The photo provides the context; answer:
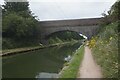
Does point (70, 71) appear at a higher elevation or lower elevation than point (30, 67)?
higher

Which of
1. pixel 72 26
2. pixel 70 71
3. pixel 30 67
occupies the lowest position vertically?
pixel 30 67

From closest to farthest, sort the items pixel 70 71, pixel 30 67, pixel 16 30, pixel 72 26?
pixel 70 71 < pixel 30 67 < pixel 16 30 < pixel 72 26

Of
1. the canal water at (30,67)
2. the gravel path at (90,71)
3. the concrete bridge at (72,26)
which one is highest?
the concrete bridge at (72,26)

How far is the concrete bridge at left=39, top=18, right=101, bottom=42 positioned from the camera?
59209mm

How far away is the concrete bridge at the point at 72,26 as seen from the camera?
2331 inches

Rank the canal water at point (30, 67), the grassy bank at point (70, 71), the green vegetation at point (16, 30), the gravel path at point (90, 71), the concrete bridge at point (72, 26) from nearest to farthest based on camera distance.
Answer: the gravel path at point (90, 71), the grassy bank at point (70, 71), the canal water at point (30, 67), the green vegetation at point (16, 30), the concrete bridge at point (72, 26)

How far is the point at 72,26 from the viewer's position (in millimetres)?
61000

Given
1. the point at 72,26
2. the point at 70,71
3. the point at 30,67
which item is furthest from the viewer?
the point at 72,26

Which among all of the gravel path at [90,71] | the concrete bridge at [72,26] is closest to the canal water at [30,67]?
the gravel path at [90,71]

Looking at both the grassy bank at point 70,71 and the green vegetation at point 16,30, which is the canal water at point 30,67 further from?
the green vegetation at point 16,30

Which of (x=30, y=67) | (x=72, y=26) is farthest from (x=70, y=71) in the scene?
(x=72, y=26)

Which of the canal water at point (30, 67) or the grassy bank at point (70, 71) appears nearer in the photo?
the grassy bank at point (70, 71)

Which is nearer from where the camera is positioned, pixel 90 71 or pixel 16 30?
pixel 90 71

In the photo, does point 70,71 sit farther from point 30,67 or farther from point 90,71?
point 30,67
